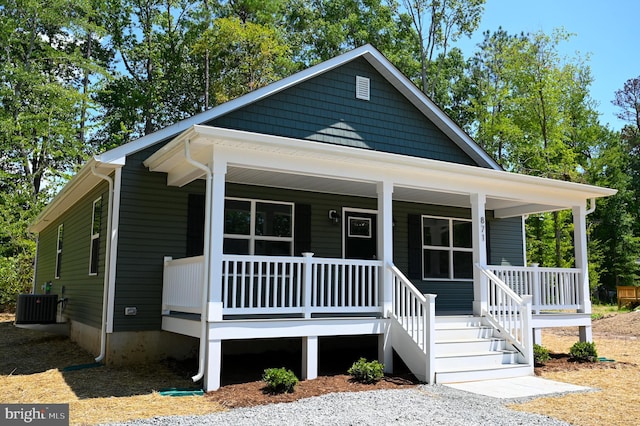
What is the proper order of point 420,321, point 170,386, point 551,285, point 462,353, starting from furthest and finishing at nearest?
point 551,285 → point 462,353 → point 420,321 → point 170,386

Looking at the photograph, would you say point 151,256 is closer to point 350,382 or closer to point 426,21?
point 350,382

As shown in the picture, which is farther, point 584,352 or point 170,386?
point 584,352

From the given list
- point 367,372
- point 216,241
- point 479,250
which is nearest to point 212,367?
point 216,241

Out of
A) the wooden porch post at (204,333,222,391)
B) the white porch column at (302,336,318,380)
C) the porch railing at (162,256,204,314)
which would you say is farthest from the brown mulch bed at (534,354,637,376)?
the porch railing at (162,256,204,314)

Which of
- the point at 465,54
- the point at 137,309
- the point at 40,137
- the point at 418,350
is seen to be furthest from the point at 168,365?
the point at 465,54

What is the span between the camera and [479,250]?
393 inches

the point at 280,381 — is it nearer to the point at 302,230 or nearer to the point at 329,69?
the point at 302,230

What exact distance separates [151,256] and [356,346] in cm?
441

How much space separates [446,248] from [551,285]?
2364 mm

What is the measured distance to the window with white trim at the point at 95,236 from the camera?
34.5 feet

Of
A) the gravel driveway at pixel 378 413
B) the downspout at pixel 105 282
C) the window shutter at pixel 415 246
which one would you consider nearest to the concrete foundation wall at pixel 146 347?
the downspout at pixel 105 282

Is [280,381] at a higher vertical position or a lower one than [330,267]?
lower

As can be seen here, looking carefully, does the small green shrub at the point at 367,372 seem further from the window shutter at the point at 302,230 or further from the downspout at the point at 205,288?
the window shutter at the point at 302,230

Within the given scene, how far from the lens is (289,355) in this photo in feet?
33.2
